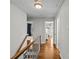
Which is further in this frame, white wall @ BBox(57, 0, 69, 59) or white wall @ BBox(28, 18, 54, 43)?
white wall @ BBox(28, 18, 54, 43)

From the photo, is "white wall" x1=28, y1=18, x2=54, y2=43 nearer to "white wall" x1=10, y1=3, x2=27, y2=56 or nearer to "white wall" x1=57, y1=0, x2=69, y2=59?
"white wall" x1=10, y1=3, x2=27, y2=56

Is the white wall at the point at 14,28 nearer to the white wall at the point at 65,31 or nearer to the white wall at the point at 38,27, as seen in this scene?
the white wall at the point at 65,31

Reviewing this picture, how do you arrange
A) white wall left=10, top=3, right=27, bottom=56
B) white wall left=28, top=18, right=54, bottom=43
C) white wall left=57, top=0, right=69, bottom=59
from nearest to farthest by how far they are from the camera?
white wall left=57, top=0, right=69, bottom=59
white wall left=10, top=3, right=27, bottom=56
white wall left=28, top=18, right=54, bottom=43

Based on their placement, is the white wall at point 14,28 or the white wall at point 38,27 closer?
the white wall at point 14,28

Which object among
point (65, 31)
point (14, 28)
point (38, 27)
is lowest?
point (65, 31)

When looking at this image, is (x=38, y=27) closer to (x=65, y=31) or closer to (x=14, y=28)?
(x=14, y=28)

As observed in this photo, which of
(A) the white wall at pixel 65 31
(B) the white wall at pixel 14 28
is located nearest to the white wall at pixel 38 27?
(B) the white wall at pixel 14 28

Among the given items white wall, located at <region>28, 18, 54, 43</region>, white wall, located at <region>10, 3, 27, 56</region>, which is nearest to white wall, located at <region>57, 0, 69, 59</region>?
white wall, located at <region>10, 3, 27, 56</region>

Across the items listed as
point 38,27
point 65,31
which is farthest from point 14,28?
point 38,27
